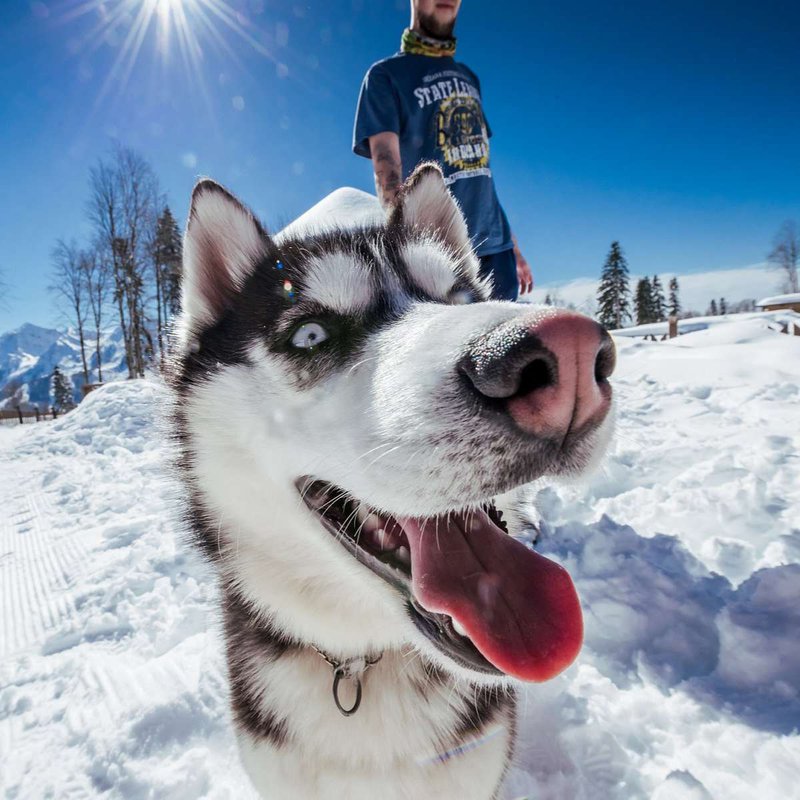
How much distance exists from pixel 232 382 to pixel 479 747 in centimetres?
151

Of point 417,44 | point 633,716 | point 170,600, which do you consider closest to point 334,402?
point 633,716

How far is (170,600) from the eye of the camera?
3.08 m

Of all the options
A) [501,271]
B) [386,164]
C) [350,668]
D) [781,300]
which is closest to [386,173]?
[386,164]

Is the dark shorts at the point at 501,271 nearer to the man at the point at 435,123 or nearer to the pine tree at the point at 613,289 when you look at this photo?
the man at the point at 435,123

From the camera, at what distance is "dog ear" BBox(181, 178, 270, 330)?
180cm

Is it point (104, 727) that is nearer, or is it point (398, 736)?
point (398, 736)

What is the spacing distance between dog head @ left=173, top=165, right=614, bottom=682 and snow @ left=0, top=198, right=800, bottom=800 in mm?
313

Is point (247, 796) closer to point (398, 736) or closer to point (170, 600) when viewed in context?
point (398, 736)

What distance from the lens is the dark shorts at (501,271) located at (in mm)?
3320

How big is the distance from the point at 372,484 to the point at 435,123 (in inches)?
115

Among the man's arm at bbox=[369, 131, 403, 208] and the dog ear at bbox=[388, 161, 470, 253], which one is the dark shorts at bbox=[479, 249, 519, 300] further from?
the dog ear at bbox=[388, 161, 470, 253]

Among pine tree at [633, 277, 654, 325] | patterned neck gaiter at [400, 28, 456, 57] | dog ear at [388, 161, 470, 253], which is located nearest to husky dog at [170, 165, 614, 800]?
dog ear at [388, 161, 470, 253]

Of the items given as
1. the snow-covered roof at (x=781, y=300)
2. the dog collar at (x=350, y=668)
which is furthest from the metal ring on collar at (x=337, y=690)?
the snow-covered roof at (x=781, y=300)

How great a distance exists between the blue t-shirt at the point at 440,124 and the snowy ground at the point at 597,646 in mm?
2193
